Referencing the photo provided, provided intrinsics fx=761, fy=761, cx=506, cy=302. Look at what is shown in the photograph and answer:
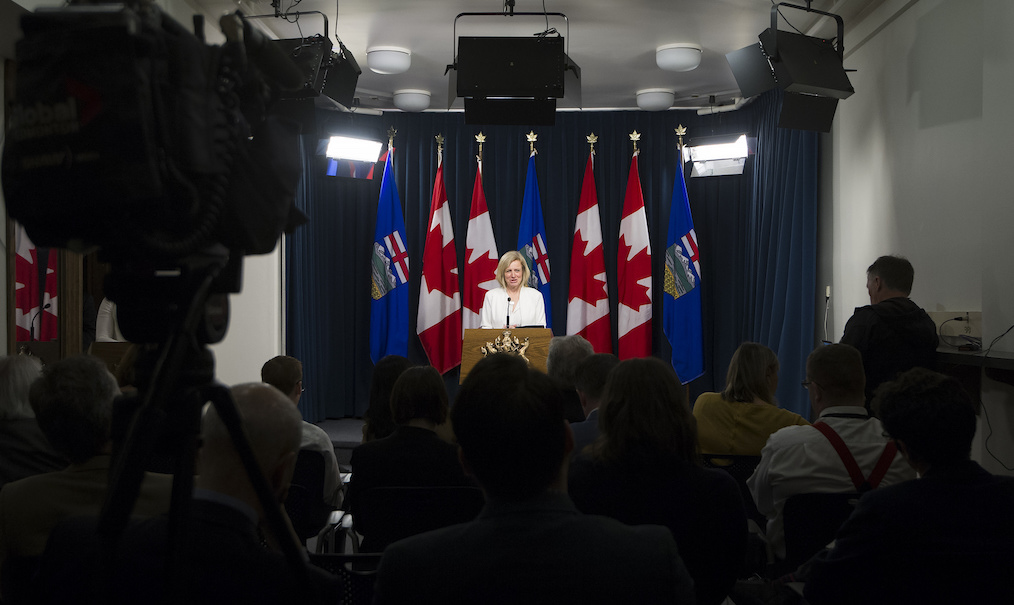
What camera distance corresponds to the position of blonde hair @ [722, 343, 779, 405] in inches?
Answer: 108

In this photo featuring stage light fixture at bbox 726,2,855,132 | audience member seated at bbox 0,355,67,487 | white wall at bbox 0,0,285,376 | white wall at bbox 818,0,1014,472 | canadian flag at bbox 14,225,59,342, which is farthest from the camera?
white wall at bbox 0,0,285,376

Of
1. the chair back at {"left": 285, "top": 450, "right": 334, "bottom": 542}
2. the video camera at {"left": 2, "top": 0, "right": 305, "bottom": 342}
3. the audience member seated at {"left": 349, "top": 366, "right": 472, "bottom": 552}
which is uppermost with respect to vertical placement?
the video camera at {"left": 2, "top": 0, "right": 305, "bottom": 342}

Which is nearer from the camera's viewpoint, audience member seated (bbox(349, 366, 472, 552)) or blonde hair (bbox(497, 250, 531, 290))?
audience member seated (bbox(349, 366, 472, 552))

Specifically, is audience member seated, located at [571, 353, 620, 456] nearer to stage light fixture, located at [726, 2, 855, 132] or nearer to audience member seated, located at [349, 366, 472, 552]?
audience member seated, located at [349, 366, 472, 552]

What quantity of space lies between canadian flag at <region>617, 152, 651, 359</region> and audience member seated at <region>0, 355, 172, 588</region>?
5781 mm

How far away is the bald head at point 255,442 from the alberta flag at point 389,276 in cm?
→ 604

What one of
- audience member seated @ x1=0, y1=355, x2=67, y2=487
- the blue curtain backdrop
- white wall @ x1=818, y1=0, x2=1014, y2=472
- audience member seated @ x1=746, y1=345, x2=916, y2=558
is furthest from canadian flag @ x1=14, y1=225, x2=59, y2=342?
white wall @ x1=818, y1=0, x2=1014, y2=472

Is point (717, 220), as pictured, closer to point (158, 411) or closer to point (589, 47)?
point (589, 47)

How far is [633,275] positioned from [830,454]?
5060 mm

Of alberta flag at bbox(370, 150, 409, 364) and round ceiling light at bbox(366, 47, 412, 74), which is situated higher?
round ceiling light at bbox(366, 47, 412, 74)

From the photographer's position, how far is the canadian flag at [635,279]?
A: 7.18m

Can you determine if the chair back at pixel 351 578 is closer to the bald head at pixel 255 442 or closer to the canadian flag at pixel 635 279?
the bald head at pixel 255 442

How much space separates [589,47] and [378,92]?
219 cm

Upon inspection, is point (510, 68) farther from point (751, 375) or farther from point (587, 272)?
point (587, 272)
